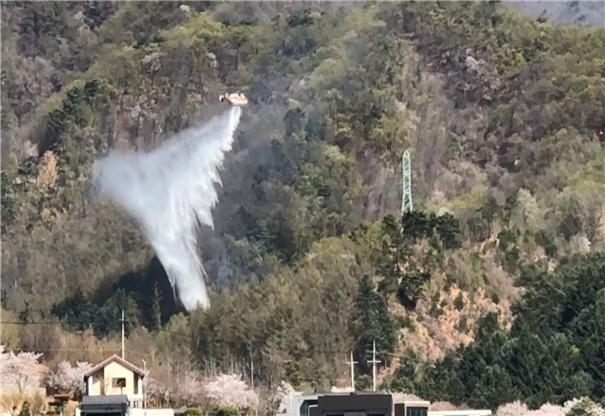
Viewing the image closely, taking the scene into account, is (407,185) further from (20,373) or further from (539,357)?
(539,357)

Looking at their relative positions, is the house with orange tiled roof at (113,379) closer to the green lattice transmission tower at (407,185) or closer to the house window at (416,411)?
the house window at (416,411)

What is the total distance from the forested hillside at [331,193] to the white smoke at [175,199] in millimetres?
555

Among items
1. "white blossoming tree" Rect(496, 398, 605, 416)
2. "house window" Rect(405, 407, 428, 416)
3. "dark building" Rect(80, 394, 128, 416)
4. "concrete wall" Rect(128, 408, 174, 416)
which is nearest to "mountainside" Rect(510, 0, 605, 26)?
"white blossoming tree" Rect(496, 398, 605, 416)

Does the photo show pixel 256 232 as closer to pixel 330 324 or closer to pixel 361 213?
pixel 361 213

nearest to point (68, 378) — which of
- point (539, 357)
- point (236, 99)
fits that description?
point (539, 357)

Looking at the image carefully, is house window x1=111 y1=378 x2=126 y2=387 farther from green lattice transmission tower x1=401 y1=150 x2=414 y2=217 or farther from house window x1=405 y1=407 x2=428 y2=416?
green lattice transmission tower x1=401 y1=150 x2=414 y2=217

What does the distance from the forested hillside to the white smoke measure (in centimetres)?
56

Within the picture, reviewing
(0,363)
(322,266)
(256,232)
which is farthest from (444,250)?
(0,363)

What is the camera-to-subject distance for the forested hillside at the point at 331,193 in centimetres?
5453

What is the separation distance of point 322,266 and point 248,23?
30498 millimetres

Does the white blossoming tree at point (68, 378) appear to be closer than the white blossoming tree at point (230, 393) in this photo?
No

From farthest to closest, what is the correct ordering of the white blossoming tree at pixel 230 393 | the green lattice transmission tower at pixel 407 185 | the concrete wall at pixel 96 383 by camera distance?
the green lattice transmission tower at pixel 407 185
the white blossoming tree at pixel 230 393
the concrete wall at pixel 96 383

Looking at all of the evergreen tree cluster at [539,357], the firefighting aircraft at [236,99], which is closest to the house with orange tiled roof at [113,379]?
the evergreen tree cluster at [539,357]

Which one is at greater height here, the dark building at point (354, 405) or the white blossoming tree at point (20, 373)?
the white blossoming tree at point (20, 373)
